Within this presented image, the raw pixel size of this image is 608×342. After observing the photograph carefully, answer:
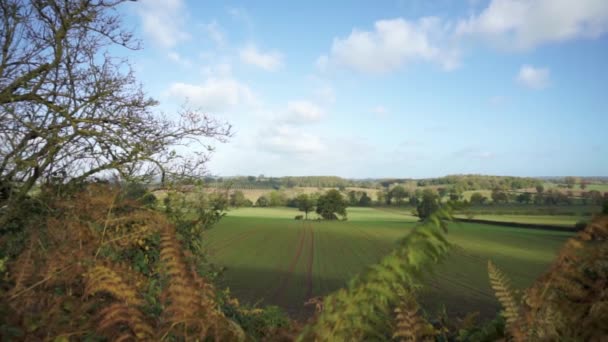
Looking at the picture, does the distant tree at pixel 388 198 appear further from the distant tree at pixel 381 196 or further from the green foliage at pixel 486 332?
the green foliage at pixel 486 332

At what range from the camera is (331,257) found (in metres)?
45.1

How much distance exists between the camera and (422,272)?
90 centimetres

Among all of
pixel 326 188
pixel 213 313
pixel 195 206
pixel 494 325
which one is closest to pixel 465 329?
pixel 494 325

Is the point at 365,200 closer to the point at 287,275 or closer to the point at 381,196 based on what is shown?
the point at 381,196

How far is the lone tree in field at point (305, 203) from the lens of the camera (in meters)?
81.2

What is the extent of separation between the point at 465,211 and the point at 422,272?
0.60 ft

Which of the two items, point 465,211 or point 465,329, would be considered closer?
point 465,211

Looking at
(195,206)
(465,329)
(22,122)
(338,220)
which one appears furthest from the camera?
(338,220)

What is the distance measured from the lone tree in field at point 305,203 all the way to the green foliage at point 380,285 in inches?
3157

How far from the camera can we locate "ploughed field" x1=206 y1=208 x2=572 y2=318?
29.7 m

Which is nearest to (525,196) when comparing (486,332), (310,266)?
(486,332)

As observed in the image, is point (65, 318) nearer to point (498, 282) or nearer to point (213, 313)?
point (213, 313)

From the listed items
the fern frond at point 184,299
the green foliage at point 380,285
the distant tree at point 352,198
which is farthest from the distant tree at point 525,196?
the distant tree at point 352,198

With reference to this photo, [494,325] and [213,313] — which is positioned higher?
[213,313]
